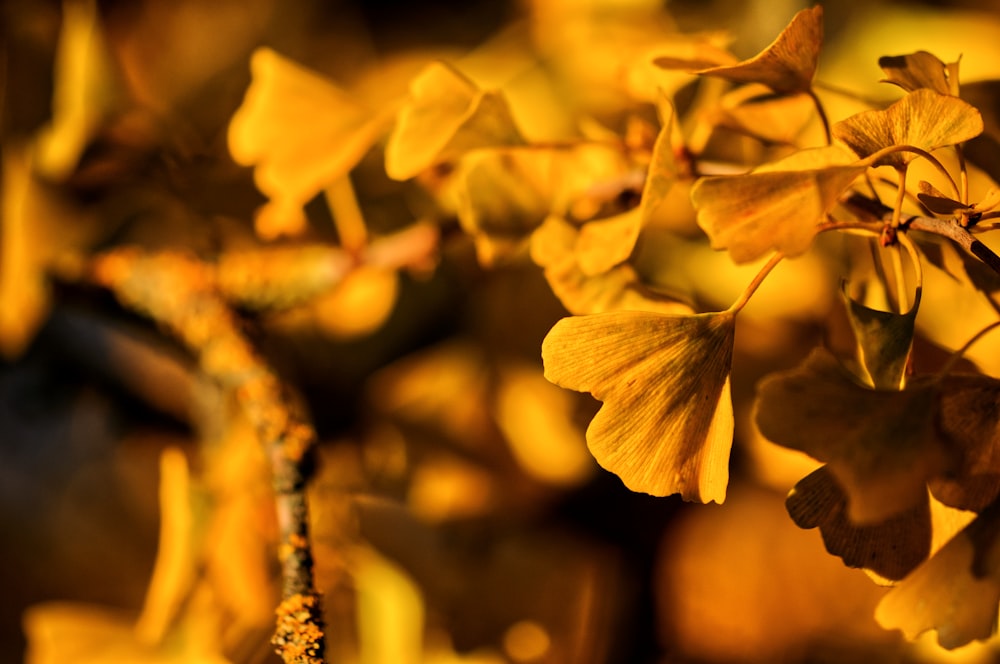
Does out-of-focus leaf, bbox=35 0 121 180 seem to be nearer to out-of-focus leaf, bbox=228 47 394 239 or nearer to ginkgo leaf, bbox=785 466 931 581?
out-of-focus leaf, bbox=228 47 394 239

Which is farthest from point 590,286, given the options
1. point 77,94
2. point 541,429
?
point 77,94

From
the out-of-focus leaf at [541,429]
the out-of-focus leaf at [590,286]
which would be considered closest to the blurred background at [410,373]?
the out-of-focus leaf at [541,429]

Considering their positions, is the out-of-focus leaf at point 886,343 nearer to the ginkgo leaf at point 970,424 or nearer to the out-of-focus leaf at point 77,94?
the ginkgo leaf at point 970,424

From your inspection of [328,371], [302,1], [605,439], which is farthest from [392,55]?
[605,439]

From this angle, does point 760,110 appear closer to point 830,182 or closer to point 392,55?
point 830,182

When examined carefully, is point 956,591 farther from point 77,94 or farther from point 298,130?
point 77,94
